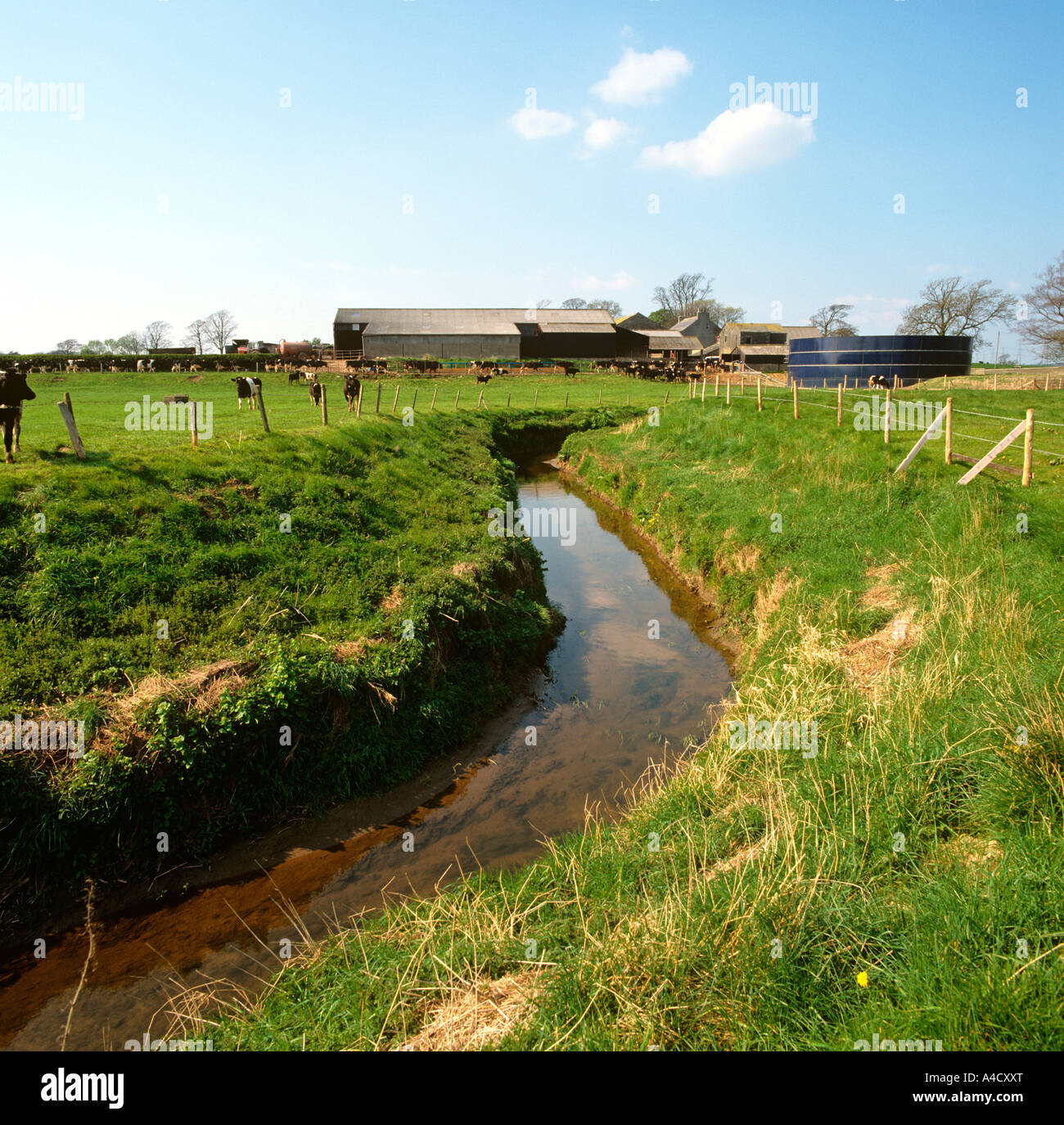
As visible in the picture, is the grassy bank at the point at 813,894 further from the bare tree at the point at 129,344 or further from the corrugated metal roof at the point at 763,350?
the bare tree at the point at 129,344

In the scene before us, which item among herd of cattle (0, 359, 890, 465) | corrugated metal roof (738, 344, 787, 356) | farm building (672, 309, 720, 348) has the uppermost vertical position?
farm building (672, 309, 720, 348)

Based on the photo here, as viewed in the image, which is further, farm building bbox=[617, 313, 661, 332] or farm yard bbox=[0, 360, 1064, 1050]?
farm building bbox=[617, 313, 661, 332]

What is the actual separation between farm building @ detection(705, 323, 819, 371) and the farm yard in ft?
189

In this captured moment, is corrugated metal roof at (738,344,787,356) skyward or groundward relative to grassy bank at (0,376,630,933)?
skyward

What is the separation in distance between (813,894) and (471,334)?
65.0 metres

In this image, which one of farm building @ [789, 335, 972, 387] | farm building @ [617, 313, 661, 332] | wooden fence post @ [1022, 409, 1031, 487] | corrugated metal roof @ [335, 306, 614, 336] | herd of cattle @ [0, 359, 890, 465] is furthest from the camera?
farm building @ [617, 313, 661, 332]

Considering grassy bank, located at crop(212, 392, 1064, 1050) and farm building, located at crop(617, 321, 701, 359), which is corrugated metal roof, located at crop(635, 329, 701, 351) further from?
grassy bank, located at crop(212, 392, 1064, 1050)

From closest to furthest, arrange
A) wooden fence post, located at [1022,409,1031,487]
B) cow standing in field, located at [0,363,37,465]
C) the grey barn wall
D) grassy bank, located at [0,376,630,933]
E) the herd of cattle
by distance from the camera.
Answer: grassy bank, located at [0,376,630,933], cow standing in field, located at [0,363,37,465], the herd of cattle, wooden fence post, located at [1022,409,1031,487], the grey barn wall

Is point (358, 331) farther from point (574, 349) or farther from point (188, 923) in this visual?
point (188, 923)

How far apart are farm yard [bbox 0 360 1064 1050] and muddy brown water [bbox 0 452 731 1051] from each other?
1.26 feet

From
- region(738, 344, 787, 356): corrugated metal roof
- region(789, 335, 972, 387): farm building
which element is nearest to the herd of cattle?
region(789, 335, 972, 387): farm building

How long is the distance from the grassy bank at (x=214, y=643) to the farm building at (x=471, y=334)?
5038cm

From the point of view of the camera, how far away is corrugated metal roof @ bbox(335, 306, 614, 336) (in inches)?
2557

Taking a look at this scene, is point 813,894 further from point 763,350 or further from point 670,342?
point 670,342
